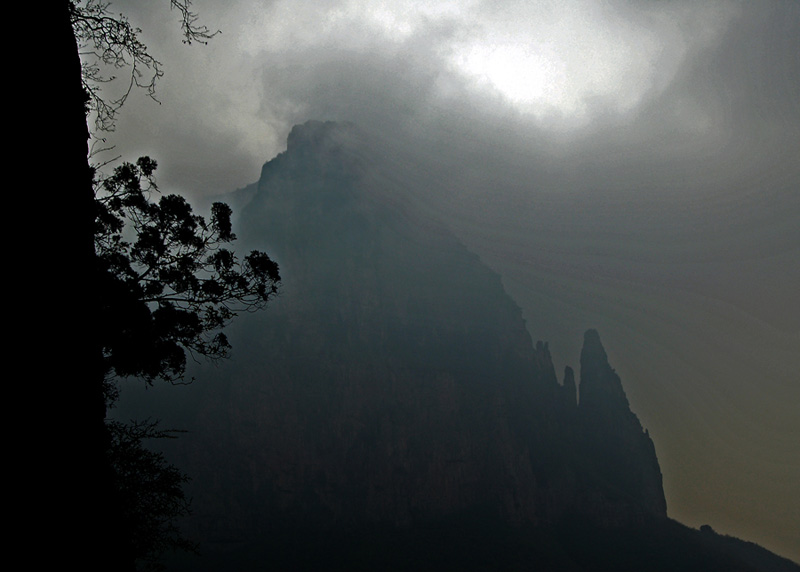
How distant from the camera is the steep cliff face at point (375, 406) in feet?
441

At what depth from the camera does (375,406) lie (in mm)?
151000

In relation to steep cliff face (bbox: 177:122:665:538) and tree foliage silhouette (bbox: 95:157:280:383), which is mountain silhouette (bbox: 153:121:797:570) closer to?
steep cliff face (bbox: 177:122:665:538)

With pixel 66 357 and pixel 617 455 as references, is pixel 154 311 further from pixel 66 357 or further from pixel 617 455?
pixel 617 455

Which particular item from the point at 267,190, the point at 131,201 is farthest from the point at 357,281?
the point at 131,201

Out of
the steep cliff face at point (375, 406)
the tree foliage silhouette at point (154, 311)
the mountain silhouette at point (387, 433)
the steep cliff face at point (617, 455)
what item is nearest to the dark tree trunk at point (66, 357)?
the tree foliage silhouette at point (154, 311)

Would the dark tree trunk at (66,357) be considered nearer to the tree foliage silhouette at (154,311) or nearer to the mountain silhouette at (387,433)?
the tree foliage silhouette at (154,311)

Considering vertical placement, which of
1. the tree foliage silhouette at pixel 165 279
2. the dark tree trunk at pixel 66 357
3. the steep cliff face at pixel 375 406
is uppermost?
the steep cliff face at pixel 375 406

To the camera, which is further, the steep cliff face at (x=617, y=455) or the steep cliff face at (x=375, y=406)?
the steep cliff face at (x=617, y=455)

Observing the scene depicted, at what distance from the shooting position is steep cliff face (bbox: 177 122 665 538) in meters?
134

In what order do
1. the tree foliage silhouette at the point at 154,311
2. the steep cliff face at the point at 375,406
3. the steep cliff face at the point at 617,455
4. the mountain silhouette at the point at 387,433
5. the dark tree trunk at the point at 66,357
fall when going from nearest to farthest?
the dark tree trunk at the point at 66,357, the tree foliage silhouette at the point at 154,311, the mountain silhouette at the point at 387,433, the steep cliff face at the point at 375,406, the steep cliff face at the point at 617,455

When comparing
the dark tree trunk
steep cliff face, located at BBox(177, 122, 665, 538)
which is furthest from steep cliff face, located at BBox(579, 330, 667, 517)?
the dark tree trunk

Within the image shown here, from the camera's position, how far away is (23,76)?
2379mm

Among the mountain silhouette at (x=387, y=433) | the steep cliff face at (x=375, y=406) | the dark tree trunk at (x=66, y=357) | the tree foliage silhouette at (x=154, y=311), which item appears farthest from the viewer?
the steep cliff face at (x=375, y=406)

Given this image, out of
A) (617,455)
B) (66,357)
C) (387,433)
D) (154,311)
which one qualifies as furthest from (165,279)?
(617,455)
